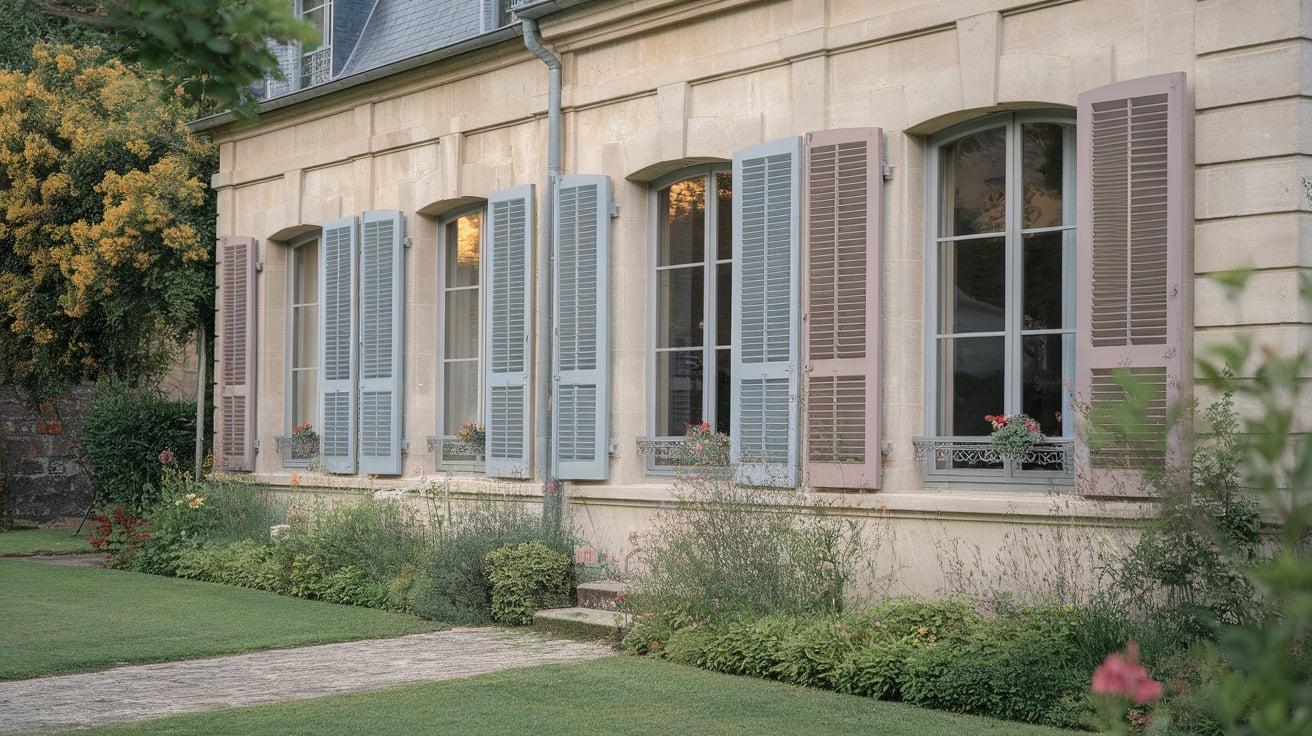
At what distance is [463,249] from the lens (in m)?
12.9

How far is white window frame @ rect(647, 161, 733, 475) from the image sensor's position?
10.4m

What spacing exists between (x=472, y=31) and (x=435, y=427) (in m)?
3.48

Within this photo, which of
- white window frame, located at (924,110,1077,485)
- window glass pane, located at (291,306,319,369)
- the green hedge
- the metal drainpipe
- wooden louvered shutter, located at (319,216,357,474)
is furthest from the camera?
window glass pane, located at (291,306,319,369)

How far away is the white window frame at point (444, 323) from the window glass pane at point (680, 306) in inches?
85.1

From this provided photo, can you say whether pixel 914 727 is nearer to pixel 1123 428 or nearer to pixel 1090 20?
pixel 1090 20

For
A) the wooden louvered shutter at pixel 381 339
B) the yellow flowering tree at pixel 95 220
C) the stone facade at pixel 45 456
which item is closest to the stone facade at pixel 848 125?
the wooden louvered shutter at pixel 381 339

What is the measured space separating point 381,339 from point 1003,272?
634cm

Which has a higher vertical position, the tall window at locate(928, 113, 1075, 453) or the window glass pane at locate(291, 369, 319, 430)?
the tall window at locate(928, 113, 1075, 453)

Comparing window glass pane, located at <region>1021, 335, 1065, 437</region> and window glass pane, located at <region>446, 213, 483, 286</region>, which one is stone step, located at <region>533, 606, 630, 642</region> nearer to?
window glass pane, located at <region>1021, 335, 1065, 437</region>

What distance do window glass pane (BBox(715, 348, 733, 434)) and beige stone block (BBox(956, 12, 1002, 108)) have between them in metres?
2.75

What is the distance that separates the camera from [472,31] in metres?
12.7

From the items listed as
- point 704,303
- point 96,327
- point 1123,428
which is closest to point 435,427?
point 704,303

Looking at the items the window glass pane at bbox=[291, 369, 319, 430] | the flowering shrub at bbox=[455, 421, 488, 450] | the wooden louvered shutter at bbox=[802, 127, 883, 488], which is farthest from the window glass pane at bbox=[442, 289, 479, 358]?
the wooden louvered shutter at bbox=[802, 127, 883, 488]

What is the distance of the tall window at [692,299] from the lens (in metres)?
10.4
